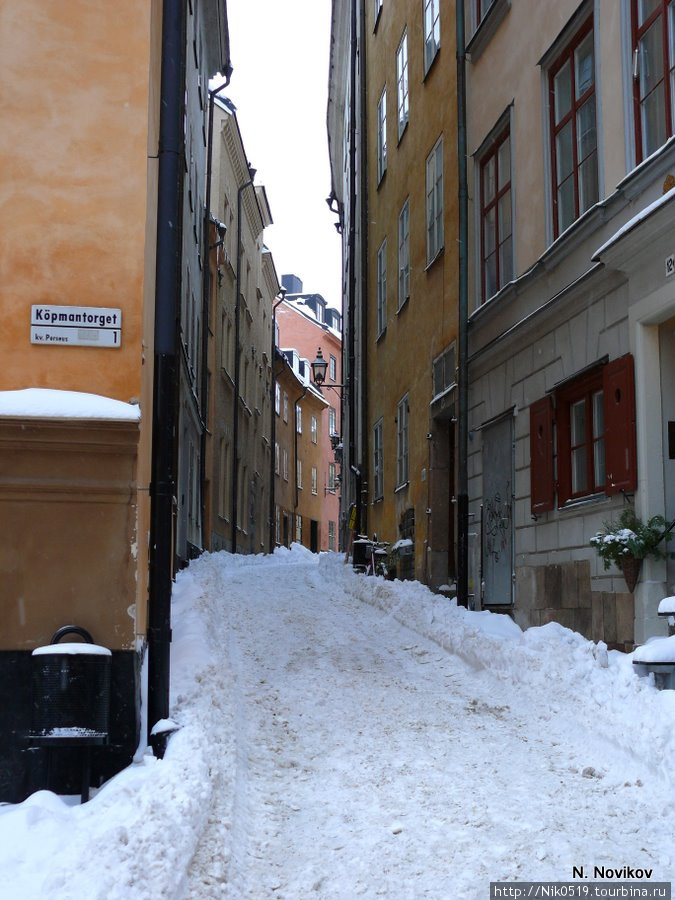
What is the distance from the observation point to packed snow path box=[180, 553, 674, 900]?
4426 millimetres

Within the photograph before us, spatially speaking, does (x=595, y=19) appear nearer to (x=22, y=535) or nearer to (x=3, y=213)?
(x=3, y=213)

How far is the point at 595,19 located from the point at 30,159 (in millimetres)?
5275

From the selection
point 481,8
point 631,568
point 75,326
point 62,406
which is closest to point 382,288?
point 481,8

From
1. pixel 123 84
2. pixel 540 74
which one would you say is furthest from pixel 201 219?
pixel 123 84

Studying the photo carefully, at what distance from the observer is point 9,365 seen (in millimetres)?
6121

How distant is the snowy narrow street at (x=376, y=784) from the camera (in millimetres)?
4273

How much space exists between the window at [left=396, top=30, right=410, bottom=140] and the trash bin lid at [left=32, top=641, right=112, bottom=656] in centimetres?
1342

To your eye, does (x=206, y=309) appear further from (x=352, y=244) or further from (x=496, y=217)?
(x=496, y=217)

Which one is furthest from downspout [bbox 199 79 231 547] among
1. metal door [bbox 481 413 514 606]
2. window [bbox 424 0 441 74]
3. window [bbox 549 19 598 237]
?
window [bbox 549 19 598 237]

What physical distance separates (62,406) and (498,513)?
672 centimetres

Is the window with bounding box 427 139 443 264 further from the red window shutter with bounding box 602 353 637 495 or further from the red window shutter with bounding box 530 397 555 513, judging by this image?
the red window shutter with bounding box 602 353 637 495

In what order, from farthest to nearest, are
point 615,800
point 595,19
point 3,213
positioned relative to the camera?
point 595,19, point 3,213, point 615,800

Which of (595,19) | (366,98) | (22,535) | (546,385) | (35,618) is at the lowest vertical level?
(35,618)

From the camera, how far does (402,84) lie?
17984 mm
